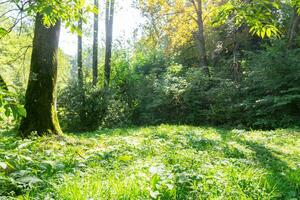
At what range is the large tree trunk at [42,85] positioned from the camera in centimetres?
553

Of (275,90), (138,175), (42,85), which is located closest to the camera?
(138,175)

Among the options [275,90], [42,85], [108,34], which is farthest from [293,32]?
[42,85]

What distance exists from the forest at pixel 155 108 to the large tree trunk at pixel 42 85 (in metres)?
0.02

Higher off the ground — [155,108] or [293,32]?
[293,32]

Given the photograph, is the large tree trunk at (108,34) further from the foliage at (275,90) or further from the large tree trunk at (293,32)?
the large tree trunk at (293,32)

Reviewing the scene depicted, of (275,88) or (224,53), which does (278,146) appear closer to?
(275,88)

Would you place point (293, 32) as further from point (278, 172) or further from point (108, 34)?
point (278, 172)

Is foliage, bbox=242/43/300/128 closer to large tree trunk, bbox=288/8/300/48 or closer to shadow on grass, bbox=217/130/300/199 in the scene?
large tree trunk, bbox=288/8/300/48

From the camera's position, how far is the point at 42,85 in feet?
18.7

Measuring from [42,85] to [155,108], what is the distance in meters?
8.36

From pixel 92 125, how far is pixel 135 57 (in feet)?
34.5

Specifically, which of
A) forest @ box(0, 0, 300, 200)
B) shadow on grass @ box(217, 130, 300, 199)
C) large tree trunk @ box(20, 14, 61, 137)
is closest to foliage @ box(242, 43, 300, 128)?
forest @ box(0, 0, 300, 200)

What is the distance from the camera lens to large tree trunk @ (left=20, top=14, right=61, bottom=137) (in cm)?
553

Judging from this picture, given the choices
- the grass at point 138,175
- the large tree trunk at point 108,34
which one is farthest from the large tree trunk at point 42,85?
the large tree trunk at point 108,34
